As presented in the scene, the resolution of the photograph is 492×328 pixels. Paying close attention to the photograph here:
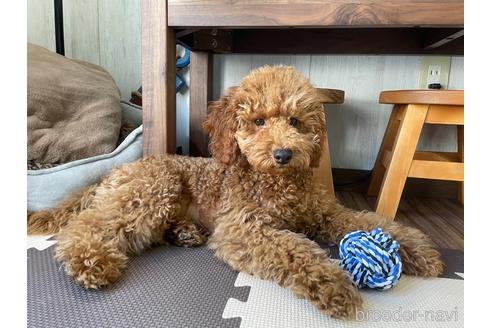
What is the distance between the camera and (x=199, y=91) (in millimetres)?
1853

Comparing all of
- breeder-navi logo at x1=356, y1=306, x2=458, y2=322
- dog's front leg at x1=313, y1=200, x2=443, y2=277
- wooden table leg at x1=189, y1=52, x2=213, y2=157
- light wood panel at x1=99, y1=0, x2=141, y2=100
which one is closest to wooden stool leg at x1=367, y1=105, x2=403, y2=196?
dog's front leg at x1=313, y1=200, x2=443, y2=277

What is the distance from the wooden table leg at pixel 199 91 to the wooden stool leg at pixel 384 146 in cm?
89

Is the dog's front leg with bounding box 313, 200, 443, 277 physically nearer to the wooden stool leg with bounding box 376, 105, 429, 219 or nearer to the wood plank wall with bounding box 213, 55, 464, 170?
the wooden stool leg with bounding box 376, 105, 429, 219

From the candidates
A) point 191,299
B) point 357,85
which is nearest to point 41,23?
point 357,85

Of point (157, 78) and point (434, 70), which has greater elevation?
→ point (434, 70)

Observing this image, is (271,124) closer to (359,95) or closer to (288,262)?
(288,262)

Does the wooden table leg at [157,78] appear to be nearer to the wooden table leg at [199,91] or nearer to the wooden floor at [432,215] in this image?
the wooden table leg at [199,91]

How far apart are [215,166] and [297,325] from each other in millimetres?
582

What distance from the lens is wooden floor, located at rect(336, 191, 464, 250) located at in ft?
4.36

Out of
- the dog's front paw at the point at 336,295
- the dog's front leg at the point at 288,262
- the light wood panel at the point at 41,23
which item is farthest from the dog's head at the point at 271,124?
the light wood panel at the point at 41,23

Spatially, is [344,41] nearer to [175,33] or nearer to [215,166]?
[175,33]

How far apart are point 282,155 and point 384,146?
101cm

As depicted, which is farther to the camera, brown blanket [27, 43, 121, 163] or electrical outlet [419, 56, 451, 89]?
electrical outlet [419, 56, 451, 89]

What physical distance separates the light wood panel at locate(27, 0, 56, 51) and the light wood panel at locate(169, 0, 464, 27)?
52.8 inches
